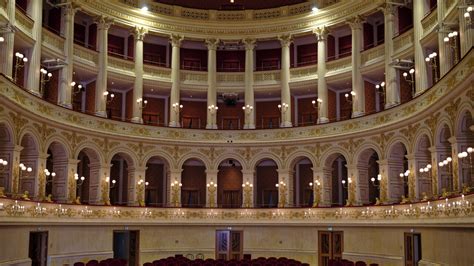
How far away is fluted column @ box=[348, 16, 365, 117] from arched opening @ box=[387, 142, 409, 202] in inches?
159

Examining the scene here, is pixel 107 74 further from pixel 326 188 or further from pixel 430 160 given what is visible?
pixel 430 160

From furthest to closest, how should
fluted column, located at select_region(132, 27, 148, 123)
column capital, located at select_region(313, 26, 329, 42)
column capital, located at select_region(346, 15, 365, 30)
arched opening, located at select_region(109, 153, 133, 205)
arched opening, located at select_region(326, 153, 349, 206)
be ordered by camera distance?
arched opening, located at select_region(109, 153, 133, 205)
arched opening, located at select_region(326, 153, 349, 206)
column capital, located at select_region(313, 26, 329, 42)
fluted column, located at select_region(132, 27, 148, 123)
column capital, located at select_region(346, 15, 365, 30)

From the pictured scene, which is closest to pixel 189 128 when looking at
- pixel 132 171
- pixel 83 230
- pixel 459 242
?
pixel 132 171

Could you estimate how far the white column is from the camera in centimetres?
3258

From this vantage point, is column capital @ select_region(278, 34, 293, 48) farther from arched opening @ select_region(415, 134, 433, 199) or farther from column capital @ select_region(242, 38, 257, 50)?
arched opening @ select_region(415, 134, 433, 199)

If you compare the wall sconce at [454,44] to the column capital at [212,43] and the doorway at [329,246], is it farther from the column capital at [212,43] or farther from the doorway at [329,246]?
the column capital at [212,43]

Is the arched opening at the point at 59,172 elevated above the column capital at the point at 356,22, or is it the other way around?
the column capital at the point at 356,22

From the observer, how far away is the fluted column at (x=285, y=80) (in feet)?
136

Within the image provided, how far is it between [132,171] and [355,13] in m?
17.6

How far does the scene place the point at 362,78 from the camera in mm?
38625

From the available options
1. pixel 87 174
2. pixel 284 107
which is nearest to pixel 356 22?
pixel 284 107

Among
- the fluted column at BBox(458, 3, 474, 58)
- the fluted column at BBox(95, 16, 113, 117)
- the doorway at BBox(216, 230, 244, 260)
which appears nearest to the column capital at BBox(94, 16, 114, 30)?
the fluted column at BBox(95, 16, 113, 117)

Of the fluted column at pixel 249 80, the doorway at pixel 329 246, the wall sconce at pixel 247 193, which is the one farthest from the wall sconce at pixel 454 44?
the wall sconce at pixel 247 193

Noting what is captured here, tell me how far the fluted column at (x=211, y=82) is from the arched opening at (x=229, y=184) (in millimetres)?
3385
